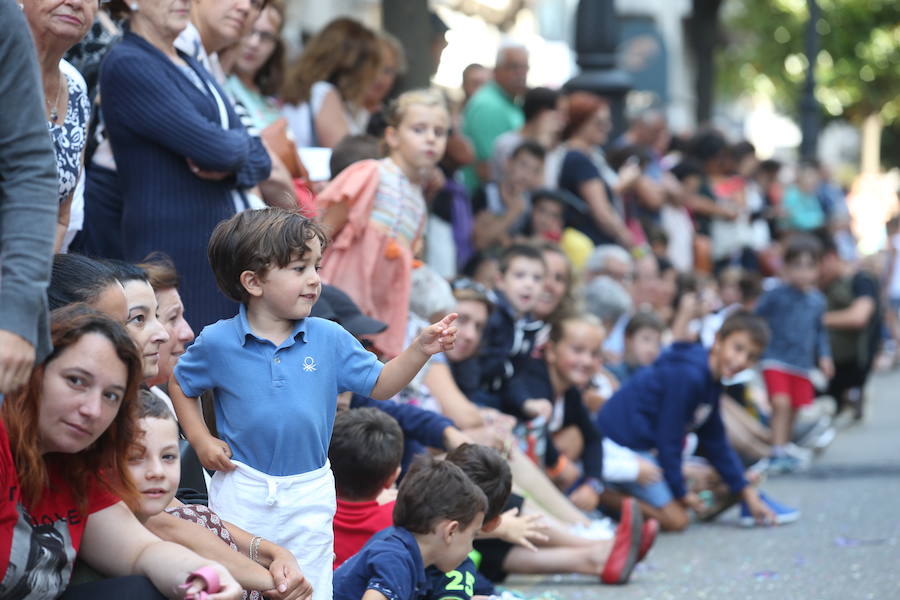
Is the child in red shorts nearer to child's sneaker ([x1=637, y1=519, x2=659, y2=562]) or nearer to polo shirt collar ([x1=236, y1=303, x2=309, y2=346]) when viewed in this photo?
child's sneaker ([x1=637, y1=519, x2=659, y2=562])

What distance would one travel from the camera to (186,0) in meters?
4.89

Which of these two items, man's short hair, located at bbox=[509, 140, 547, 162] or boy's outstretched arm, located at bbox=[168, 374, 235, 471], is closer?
boy's outstretched arm, located at bbox=[168, 374, 235, 471]

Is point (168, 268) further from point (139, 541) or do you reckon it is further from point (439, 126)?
point (439, 126)

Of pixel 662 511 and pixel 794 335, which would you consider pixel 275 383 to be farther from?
pixel 794 335

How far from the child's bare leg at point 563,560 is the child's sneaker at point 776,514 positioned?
170 cm

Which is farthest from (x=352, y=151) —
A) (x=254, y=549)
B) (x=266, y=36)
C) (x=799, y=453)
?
(x=799, y=453)

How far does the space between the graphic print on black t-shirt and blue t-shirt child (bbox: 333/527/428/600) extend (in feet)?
3.72

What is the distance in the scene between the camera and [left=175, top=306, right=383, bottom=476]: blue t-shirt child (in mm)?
3799

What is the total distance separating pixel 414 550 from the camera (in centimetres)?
434

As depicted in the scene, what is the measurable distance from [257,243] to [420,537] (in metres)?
1.10

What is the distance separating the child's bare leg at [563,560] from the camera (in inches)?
234

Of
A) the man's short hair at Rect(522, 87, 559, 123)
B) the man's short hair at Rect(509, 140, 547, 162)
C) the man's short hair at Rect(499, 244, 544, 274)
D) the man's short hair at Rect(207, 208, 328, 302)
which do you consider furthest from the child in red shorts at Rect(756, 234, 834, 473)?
the man's short hair at Rect(207, 208, 328, 302)

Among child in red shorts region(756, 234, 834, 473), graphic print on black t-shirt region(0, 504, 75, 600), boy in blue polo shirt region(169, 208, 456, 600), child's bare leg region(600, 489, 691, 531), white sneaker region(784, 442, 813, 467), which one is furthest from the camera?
child in red shorts region(756, 234, 834, 473)

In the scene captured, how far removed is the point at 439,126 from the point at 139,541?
303cm
